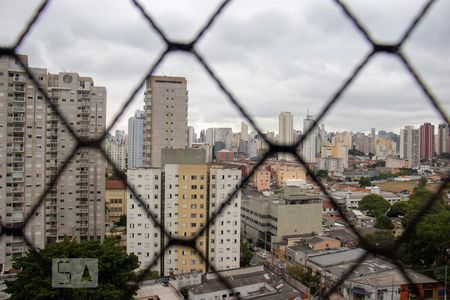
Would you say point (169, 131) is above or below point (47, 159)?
above

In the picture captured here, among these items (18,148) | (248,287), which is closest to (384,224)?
(248,287)

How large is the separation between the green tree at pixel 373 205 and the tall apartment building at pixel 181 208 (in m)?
5.90

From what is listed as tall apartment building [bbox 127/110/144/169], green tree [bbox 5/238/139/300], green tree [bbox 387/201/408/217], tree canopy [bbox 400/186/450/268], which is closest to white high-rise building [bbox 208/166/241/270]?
tall apartment building [bbox 127/110/144/169]

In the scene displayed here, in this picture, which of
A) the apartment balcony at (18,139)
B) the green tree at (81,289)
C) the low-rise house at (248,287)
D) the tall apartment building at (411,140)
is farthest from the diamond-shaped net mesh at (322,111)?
the tall apartment building at (411,140)

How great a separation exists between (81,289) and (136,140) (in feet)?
16.3

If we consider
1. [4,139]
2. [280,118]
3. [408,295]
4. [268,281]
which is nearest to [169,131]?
[4,139]

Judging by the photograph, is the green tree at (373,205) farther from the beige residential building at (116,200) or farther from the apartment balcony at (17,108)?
the apartment balcony at (17,108)

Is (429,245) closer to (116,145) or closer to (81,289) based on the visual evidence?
(81,289)

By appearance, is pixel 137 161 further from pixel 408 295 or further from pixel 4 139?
pixel 408 295

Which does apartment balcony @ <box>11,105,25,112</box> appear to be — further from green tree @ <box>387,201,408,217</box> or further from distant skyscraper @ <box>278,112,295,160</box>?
green tree @ <box>387,201,408,217</box>

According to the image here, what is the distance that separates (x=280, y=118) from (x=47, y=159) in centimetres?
533

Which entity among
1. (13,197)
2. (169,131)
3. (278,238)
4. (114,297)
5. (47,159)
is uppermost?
(169,131)

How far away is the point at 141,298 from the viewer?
4207 mm

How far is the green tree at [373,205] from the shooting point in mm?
10391
